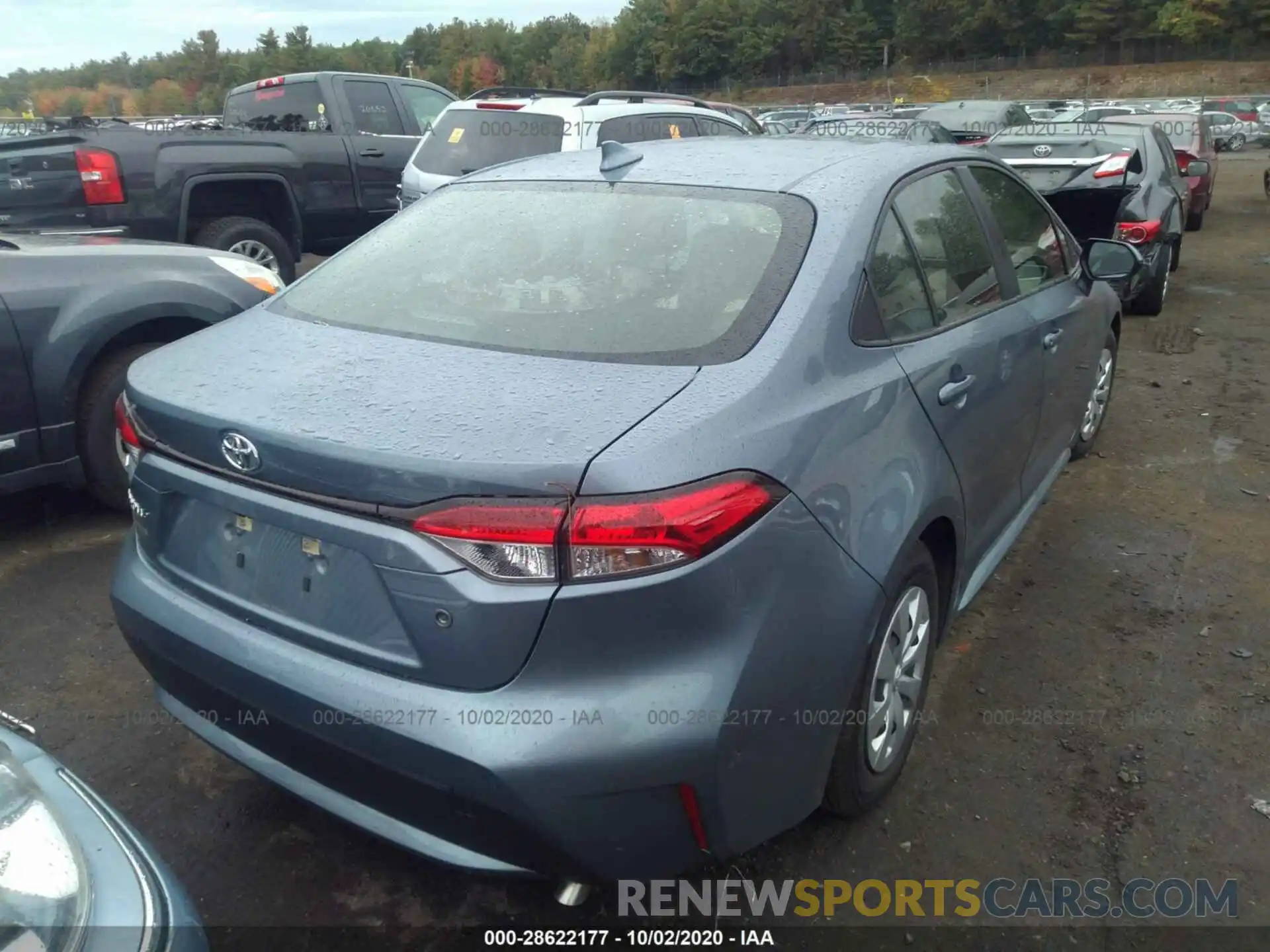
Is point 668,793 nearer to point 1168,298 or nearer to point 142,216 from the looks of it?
point 142,216

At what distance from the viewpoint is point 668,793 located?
191 cm

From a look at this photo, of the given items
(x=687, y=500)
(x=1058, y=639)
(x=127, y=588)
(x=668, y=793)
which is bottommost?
(x=1058, y=639)

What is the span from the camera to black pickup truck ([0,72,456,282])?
677cm

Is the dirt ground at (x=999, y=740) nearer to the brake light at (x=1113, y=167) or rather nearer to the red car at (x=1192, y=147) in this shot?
the brake light at (x=1113, y=167)

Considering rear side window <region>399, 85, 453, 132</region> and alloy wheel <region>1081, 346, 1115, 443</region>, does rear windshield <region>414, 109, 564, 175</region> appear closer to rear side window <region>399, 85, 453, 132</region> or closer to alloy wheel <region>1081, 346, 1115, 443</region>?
rear side window <region>399, 85, 453, 132</region>

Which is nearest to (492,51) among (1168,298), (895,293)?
(1168,298)

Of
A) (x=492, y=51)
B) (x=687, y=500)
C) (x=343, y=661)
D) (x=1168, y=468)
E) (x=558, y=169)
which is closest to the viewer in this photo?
(x=687, y=500)

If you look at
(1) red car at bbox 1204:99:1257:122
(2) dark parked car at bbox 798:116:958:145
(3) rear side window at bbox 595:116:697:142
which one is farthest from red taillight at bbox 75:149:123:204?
(1) red car at bbox 1204:99:1257:122

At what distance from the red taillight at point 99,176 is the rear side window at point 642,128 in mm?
3330

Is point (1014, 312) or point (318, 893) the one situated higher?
point (1014, 312)

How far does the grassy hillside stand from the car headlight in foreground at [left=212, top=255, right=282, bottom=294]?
193 ft

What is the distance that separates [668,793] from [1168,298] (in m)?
9.57

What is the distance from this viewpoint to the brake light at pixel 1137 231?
802 centimetres

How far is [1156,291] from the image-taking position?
869 centimetres
